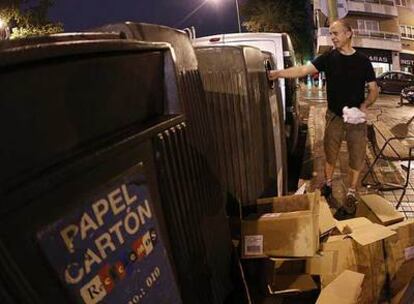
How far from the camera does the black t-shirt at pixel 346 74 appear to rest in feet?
17.2

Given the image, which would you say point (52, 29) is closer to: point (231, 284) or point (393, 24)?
point (231, 284)

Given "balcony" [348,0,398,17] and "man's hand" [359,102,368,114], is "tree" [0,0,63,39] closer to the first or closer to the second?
"man's hand" [359,102,368,114]

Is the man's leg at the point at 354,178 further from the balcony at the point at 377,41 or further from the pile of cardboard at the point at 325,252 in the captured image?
the balcony at the point at 377,41

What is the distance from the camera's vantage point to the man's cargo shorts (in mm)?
5352

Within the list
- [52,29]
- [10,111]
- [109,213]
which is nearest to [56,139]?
[10,111]

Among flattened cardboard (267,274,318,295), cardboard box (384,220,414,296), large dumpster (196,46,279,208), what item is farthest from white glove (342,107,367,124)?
flattened cardboard (267,274,318,295)

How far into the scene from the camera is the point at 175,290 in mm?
1950

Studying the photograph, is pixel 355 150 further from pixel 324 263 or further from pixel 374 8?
pixel 374 8

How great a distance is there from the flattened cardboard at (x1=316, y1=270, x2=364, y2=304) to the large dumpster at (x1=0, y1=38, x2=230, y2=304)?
869mm

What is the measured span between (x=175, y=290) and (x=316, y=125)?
11671mm

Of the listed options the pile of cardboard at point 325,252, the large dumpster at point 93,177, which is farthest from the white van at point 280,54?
the large dumpster at point 93,177

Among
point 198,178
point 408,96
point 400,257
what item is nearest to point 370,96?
point 400,257

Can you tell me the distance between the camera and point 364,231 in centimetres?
336

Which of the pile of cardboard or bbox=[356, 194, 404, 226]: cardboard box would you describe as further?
bbox=[356, 194, 404, 226]: cardboard box
